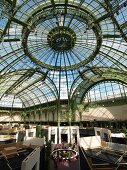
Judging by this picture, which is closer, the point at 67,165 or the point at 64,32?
the point at 67,165

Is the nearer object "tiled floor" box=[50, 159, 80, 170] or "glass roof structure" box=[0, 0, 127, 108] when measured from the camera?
"tiled floor" box=[50, 159, 80, 170]

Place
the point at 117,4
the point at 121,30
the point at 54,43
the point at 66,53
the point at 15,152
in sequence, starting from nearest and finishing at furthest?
1. the point at 15,152
2. the point at 117,4
3. the point at 121,30
4. the point at 54,43
5. the point at 66,53

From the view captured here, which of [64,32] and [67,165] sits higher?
[64,32]

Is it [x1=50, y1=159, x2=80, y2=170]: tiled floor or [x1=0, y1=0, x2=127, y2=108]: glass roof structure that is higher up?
[x1=0, y1=0, x2=127, y2=108]: glass roof structure

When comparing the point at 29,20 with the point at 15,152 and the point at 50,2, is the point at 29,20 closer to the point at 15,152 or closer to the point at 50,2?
the point at 50,2

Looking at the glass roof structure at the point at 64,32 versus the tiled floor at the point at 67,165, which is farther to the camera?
the glass roof structure at the point at 64,32

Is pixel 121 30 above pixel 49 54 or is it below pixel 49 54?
below

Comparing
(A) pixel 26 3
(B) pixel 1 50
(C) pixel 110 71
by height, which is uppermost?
(A) pixel 26 3

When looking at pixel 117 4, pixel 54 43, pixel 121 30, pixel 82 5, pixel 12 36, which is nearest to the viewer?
pixel 117 4

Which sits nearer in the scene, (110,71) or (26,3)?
(26,3)

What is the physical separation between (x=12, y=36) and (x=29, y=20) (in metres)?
5.65

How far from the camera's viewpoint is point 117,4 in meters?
26.2

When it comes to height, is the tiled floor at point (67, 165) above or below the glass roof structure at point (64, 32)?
below

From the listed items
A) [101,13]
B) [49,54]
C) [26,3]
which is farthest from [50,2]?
[49,54]
